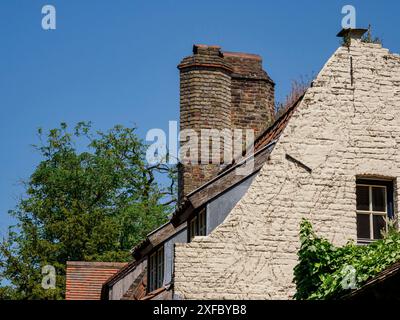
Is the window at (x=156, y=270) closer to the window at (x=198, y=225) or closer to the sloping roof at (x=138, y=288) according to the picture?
the sloping roof at (x=138, y=288)

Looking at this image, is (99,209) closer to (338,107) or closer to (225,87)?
(225,87)

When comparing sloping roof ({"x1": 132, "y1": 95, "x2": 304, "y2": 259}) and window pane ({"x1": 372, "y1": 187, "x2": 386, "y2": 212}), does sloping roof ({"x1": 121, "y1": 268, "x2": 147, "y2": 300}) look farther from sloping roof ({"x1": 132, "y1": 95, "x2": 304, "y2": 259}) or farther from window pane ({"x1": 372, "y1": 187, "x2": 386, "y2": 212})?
window pane ({"x1": 372, "y1": 187, "x2": 386, "y2": 212})

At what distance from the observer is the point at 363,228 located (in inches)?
787

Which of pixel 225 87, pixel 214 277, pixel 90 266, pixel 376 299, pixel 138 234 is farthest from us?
pixel 138 234

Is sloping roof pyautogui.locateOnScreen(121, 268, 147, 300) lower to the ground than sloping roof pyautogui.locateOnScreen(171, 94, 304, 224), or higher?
lower

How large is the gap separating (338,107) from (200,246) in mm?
3757

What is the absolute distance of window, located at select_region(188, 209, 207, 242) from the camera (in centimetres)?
2070

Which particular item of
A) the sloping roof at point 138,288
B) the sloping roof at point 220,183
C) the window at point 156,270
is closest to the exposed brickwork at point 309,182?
the sloping roof at point 220,183

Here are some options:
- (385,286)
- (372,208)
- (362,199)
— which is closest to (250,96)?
(362,199)

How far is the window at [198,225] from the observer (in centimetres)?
2070

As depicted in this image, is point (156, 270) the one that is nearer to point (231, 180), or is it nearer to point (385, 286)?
point (231, 180)

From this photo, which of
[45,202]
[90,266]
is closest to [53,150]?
[45,202]

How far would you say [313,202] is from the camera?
19766 mm

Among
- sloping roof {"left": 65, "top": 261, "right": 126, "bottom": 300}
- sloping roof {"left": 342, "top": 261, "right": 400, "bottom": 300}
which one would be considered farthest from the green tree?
sloping roof {"left": 342, "top": 261, "right": 400, "bottom": 300}
